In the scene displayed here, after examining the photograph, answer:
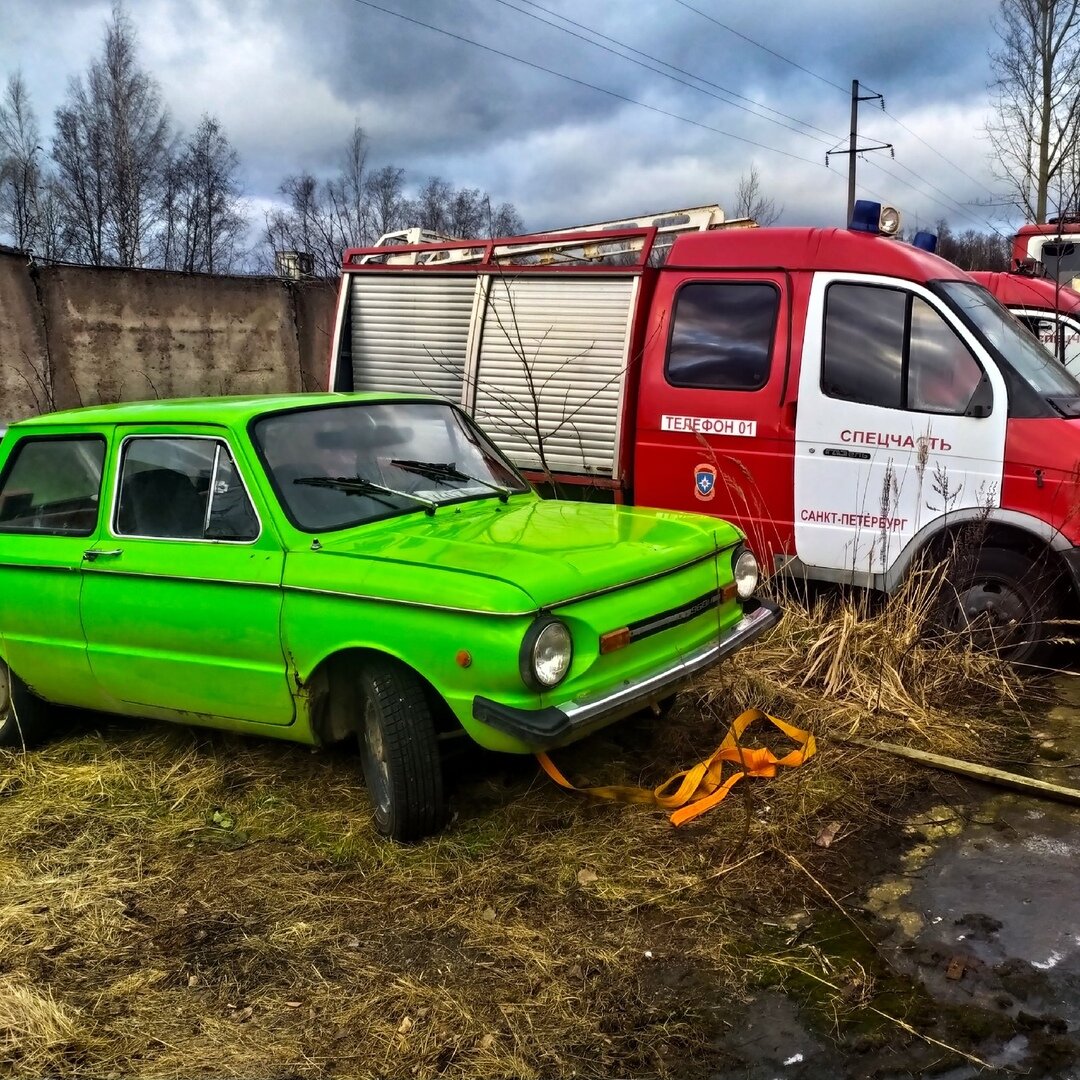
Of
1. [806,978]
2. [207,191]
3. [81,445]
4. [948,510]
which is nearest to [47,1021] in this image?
[806,978]

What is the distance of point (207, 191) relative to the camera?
38.1 meters

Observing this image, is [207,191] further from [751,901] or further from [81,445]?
[751,901]

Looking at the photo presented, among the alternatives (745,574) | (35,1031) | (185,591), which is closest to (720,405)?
(745,574)

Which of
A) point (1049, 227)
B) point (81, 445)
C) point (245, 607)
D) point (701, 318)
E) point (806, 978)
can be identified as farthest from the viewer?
point (1049, 227)

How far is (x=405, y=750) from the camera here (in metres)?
3.58

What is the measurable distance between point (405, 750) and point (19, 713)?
96.5 inches

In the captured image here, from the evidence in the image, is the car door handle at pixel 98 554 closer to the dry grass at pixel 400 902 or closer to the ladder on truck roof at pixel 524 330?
the dry grass at pixel 400 902

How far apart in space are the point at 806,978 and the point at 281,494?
262cm

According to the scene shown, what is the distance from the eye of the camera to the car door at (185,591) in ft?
12.7

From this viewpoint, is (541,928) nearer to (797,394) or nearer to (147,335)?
(797,394)

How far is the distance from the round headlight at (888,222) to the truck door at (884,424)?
54 cm

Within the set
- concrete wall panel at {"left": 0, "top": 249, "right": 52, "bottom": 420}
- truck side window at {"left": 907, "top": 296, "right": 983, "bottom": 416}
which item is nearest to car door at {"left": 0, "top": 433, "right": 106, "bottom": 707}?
truck side window at {"left": 907, "top": 296, "right": 983, "bottom": 416}

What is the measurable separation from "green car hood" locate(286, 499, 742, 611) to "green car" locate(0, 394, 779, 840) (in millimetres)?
11

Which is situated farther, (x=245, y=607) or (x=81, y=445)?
(x=81, y=445)
